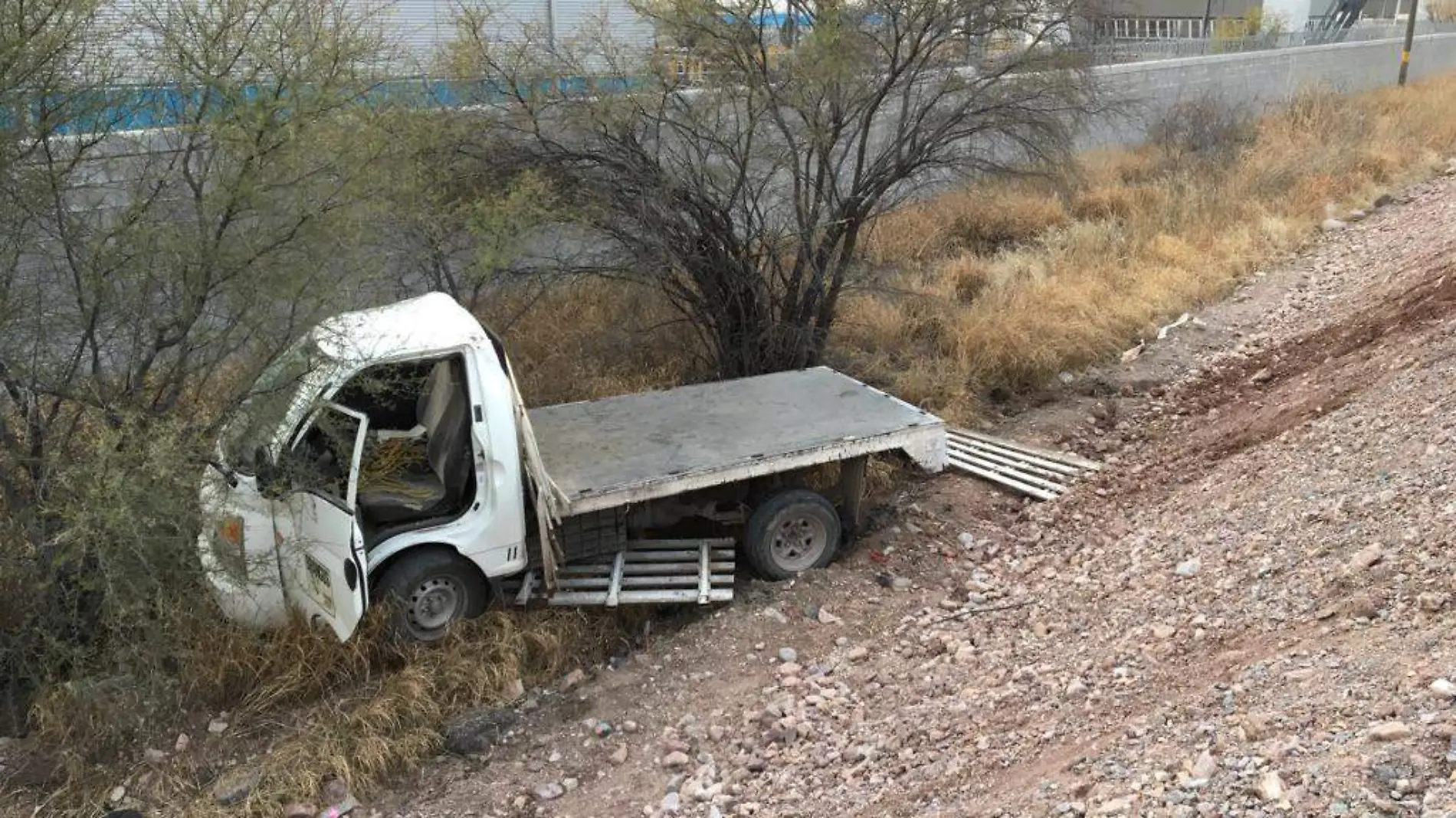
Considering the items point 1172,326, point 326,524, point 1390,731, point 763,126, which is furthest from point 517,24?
point 1390,731

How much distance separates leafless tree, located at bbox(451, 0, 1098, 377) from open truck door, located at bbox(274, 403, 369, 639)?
3315 millimetres

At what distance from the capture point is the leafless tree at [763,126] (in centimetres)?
851

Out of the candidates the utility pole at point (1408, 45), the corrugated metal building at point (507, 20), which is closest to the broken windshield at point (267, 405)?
the corrugated metal building at point (507, 20)

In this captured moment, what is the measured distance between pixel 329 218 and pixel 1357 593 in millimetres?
5208

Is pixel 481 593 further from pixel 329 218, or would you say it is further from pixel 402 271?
pixel 402 271

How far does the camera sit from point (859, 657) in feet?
18.9

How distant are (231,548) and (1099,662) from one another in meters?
→ 4.17

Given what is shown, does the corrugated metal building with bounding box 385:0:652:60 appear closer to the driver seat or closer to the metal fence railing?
the driver seat

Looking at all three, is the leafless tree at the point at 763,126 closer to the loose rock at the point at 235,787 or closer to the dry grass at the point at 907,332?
the dry grass at the point at 907,332

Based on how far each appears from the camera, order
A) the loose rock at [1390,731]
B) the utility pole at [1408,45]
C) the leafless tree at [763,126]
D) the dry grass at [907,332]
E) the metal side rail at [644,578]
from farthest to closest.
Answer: the utility pole at [1408,45] < the leafless tree at [763,126] < the metal side rail at [644,578] < the dry grass at [907,332] < the loose rock at [1390,731]

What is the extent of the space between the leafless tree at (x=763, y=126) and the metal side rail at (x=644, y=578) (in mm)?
2885

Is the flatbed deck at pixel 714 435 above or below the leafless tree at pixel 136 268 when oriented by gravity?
below

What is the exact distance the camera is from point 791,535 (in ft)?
21.8

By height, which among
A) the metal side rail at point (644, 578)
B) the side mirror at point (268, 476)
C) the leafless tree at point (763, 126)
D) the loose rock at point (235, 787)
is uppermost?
the leafless tree at point (763, 126)
